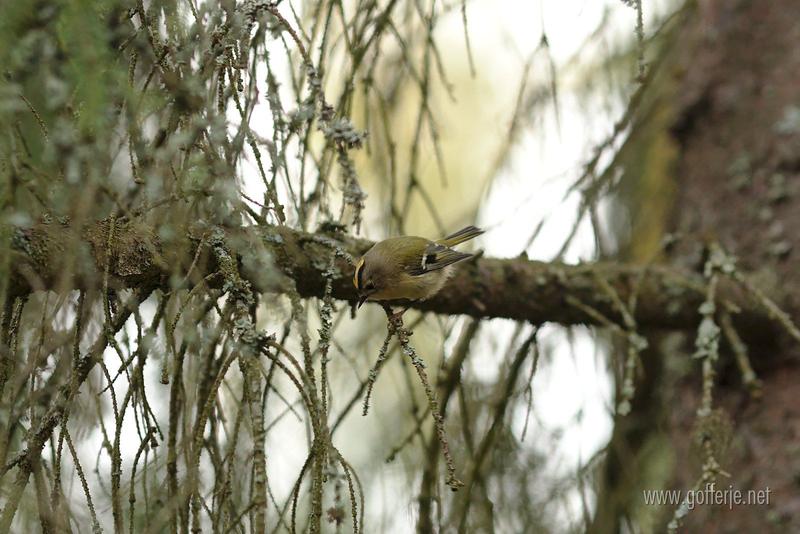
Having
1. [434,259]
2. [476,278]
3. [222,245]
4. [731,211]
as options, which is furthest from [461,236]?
[222,245]

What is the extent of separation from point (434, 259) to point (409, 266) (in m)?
0.11

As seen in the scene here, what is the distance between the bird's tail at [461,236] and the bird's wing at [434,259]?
0.05 m

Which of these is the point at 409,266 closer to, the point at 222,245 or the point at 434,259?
the point at 434,259

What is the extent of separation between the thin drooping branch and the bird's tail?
544mm

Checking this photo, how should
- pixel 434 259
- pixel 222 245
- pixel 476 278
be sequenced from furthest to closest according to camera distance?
pixel 434 259 < pixel 476 278 < pixel 222 245

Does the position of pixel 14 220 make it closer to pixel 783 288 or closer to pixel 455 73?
pixel 783 288

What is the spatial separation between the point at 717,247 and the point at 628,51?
112 cm

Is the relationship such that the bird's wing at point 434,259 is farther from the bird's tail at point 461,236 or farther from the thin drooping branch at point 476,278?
the thin drooping branch at point 476,278

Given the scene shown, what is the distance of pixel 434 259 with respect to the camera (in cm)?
360

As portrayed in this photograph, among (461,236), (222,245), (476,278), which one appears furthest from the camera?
(461,236)

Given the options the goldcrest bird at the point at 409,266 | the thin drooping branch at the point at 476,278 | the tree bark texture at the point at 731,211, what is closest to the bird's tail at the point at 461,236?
the goldcrest bird at the point at 409,266

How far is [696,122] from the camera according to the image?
3.84 m

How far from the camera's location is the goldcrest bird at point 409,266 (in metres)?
3.07

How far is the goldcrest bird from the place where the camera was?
3.07m
